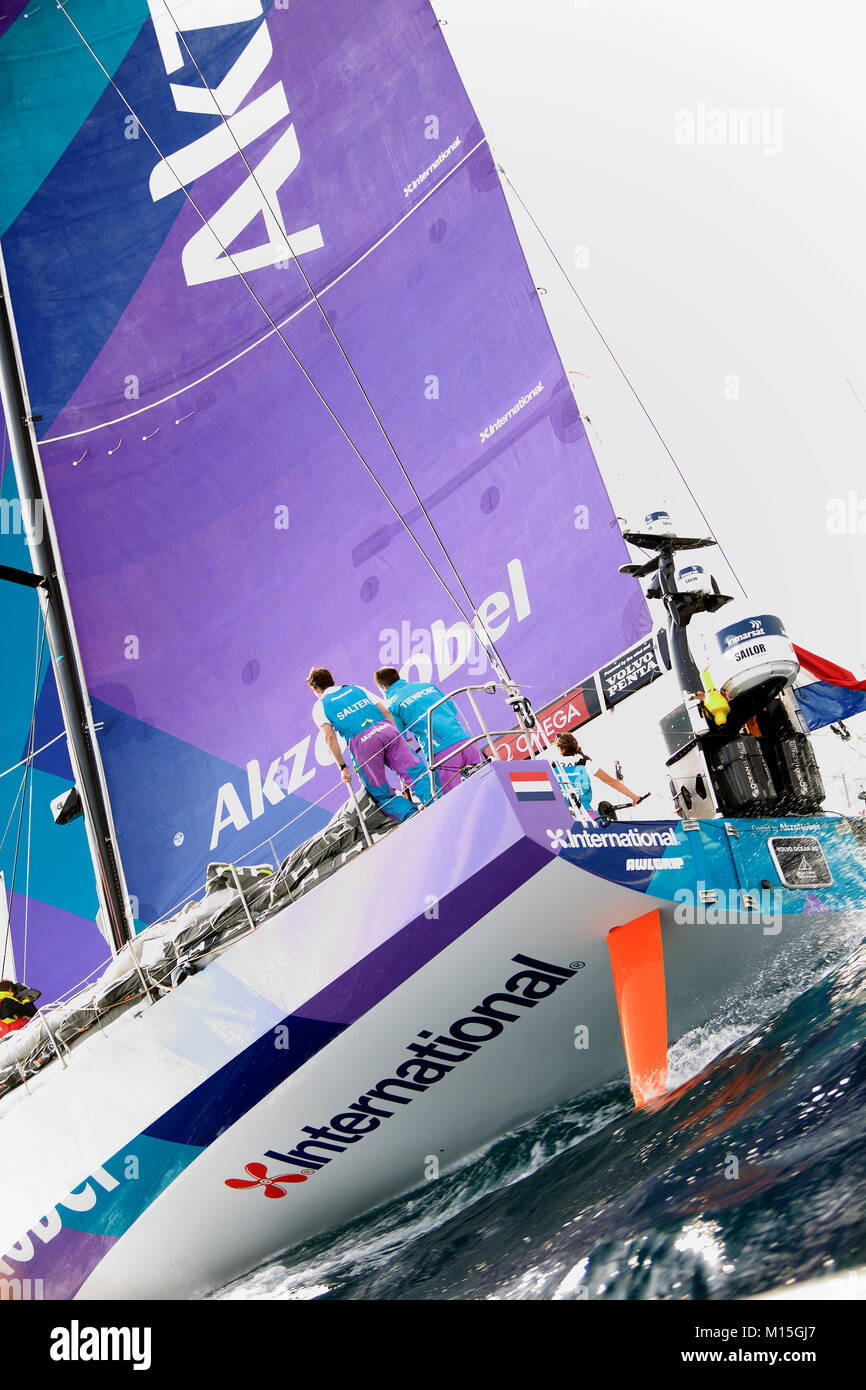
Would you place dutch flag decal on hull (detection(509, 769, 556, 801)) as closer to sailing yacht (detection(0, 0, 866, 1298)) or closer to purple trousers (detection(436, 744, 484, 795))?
sailing yacht (detection(0, 0, 866, 1298))

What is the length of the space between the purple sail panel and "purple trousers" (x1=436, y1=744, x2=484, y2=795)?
1896 mm

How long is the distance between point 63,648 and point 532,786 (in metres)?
4.59

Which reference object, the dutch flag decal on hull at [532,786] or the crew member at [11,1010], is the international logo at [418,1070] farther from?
the crew member at [11,1010]

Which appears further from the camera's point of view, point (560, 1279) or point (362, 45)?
point (362, 45)

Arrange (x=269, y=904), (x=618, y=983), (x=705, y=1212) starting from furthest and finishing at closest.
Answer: (x=269, y=904), (x=618, y=983), (x=705, y=1212)

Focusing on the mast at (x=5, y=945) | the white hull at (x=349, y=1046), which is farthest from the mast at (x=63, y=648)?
the white hull at (x=349, y=1046)

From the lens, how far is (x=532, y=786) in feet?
13.1

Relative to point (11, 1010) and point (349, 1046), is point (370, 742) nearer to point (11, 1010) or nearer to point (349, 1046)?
point (349, 1046)

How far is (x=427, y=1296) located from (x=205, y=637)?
543 cm

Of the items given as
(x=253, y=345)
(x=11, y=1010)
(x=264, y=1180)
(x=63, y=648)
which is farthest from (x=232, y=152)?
(x=264, y=1180)

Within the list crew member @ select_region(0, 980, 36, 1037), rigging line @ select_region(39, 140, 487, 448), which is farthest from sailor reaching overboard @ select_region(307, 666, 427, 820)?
rigging line @ select_region(39, 140, 487, 448)

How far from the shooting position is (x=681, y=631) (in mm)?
5359
